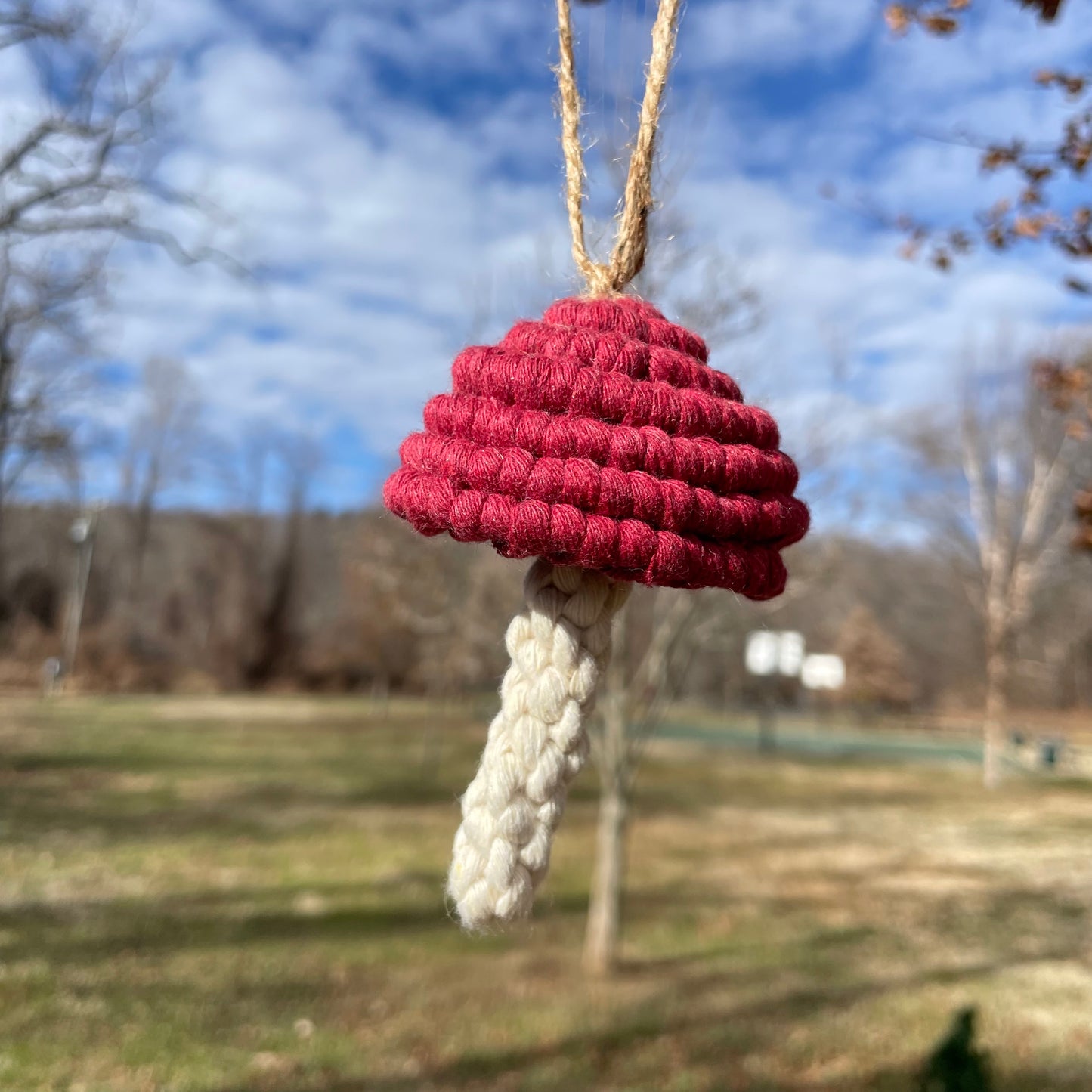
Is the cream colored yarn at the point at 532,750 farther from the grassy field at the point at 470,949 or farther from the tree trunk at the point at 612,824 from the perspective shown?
the tree trunk at the point at 612,824

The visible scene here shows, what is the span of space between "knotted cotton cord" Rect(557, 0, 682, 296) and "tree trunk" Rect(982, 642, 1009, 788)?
17261 mm

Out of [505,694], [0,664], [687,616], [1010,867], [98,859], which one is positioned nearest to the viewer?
[505,694]

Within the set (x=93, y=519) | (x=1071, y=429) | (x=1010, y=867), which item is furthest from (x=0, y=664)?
(x=1071, y=429)

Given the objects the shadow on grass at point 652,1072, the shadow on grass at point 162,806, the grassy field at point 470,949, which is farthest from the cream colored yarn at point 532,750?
the shadow on grass at point 162,806

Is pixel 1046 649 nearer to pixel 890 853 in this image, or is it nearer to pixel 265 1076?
pixel 890 853

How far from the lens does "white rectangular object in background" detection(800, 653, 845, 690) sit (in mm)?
27734

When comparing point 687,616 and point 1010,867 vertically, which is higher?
point 687,616

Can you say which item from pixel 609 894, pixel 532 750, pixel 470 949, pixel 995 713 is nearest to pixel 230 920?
pixel 470 949

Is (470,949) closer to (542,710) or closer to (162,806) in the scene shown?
(162,806)

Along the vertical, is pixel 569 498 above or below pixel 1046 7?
below

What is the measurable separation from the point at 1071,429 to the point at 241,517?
96.5 ft

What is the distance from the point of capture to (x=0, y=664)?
22062 mm

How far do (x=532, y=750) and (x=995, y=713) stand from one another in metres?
18.0

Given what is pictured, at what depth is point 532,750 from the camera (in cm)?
84
